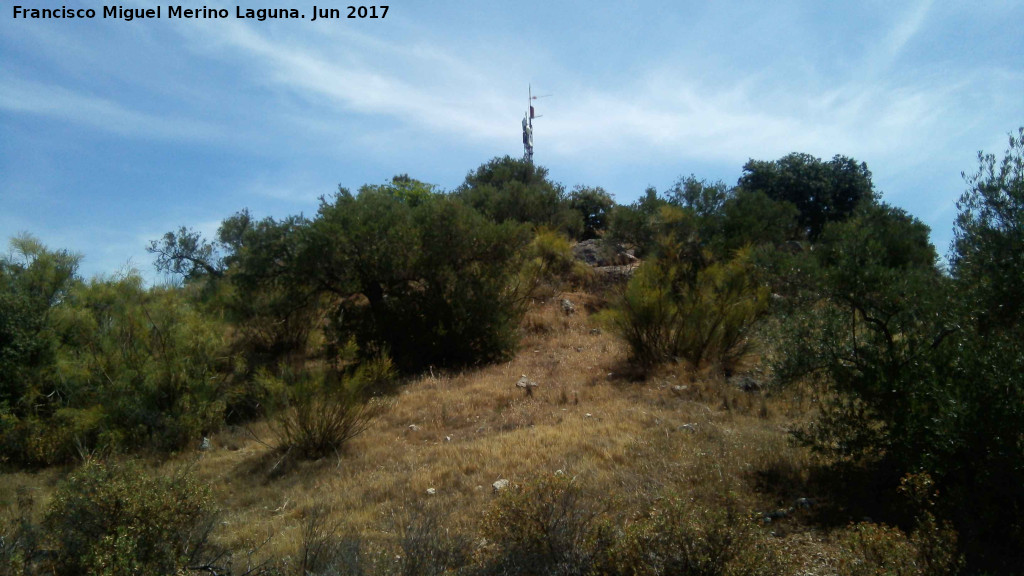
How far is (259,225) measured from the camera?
47.3ft

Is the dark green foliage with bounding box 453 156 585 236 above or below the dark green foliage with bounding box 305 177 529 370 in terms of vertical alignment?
above

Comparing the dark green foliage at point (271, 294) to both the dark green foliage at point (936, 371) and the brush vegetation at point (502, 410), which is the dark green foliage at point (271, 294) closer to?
the brush vegetation at point (502, 410)

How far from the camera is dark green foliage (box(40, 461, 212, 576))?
4.51 m

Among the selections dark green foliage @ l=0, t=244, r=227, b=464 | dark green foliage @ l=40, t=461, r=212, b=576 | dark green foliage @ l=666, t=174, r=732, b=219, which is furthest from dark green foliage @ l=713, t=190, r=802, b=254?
dark green foliage @ l=40, t=461, r=212, b=576

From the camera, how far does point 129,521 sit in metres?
→ 4.84

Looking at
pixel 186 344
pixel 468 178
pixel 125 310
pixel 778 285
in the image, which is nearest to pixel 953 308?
pixel 778 285

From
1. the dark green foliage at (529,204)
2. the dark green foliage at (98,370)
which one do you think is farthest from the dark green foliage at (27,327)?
the dark green foliage at (529,204)

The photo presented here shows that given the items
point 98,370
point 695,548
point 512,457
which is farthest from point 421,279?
point 695,548

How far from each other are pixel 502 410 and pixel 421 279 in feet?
19.0

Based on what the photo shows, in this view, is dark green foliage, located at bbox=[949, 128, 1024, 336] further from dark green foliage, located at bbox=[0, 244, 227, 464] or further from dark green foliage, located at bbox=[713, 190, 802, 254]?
dark green foliage, located at bbox=[713, 190, 802, 254]

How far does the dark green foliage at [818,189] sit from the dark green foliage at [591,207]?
673cm

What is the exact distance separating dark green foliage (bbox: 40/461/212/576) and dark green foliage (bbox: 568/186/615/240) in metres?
25.1

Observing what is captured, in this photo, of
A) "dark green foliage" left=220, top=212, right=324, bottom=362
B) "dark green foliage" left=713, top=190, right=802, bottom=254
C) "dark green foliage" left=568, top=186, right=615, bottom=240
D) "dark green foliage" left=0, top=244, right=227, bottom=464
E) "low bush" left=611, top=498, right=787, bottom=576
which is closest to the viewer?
"low bush" left=611, top=498, right=787, bottom=576

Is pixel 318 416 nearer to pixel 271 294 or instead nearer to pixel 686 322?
pixel 686 322
